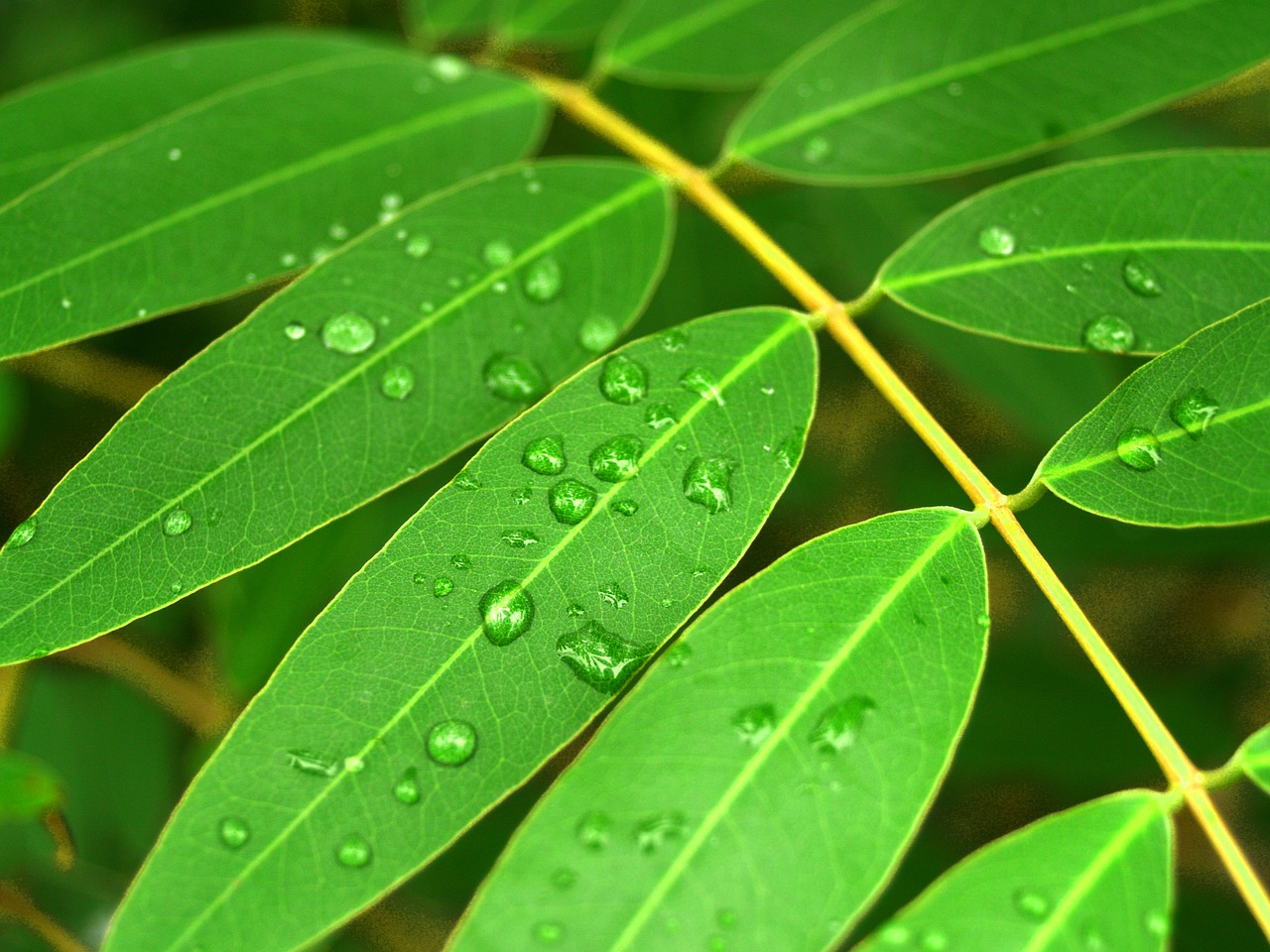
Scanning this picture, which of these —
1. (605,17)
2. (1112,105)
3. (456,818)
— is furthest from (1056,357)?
(456,818)

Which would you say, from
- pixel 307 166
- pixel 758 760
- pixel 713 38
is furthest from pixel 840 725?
pixel 713 38

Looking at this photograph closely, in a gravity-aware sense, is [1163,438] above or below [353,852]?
above

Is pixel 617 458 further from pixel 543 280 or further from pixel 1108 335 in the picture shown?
pixel 1108 335

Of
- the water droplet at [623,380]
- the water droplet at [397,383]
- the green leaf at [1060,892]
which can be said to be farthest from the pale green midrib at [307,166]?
the green leaf at [1060,892]

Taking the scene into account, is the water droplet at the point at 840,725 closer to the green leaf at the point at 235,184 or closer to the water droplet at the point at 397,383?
the water droplet at the point at 397,383

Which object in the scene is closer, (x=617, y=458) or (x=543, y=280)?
(x=617, y=458)

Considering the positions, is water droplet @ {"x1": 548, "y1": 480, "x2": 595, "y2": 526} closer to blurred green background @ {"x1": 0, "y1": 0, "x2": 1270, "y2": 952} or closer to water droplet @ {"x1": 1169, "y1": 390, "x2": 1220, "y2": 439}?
water droplet @ {"x1": 1169, "y1": 390, "x2": 1220, "y2": 439}
